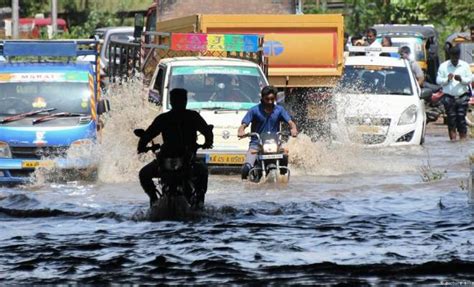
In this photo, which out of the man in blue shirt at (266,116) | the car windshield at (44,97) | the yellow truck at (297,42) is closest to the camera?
the man in blue shirt at (266,116)

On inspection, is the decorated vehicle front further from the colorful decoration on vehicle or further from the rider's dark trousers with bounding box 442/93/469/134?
the rider's dark trousers with bounding box 442/93/469/134

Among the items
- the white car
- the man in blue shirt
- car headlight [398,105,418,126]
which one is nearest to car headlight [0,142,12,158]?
the man in blue shirt

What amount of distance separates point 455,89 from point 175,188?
12.6 metres

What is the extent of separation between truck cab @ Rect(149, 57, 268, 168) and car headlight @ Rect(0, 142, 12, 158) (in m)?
2.36

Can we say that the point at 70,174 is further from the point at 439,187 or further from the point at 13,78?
the point at 439,187

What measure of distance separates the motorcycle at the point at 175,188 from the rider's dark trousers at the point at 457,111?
12.3 meters

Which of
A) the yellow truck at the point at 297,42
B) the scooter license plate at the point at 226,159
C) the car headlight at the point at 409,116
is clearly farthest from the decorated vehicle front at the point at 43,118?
the car headlight at the point at 409,116

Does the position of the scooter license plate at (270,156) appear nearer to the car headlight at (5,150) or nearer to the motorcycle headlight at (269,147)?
the motorcycle headlight at (269,147)

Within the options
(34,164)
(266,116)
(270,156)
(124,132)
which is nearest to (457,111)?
(124,132)

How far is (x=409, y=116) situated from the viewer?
2397 cm

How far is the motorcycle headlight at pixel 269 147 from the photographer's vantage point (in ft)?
57.5

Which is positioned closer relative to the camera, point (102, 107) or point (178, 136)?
point (178, 136)

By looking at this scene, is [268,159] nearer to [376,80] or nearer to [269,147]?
[269,147]

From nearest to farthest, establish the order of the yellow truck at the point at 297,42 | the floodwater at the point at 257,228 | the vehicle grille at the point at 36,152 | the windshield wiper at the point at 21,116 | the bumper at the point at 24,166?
1. the floodwater at the point at 257,228
2. the bumper at the point at 24,166
3. the vehicle grille at the point at 36,152
4. the windshield wiper at the point at 21,116
5. the yellow truck at the point at 297,42
